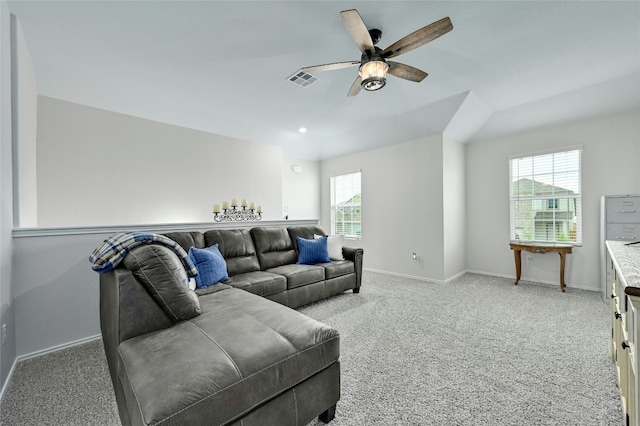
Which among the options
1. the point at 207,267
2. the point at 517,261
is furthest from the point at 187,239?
the point at 517,261

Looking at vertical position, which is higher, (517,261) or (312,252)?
(312,252)

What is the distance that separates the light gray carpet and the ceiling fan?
7.65 ft

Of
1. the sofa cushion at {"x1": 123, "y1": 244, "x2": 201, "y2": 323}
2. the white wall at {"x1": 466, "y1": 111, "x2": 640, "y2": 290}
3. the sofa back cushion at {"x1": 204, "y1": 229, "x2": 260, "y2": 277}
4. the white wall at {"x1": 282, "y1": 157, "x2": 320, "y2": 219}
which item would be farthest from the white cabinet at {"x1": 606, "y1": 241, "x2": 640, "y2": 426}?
the white wall at {"x1": 282, "y1": 157, "x2": 320, "y2": 219}

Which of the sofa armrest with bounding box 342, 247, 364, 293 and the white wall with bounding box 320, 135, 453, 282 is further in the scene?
the white wall with bounding box 320, 135, 453, 282

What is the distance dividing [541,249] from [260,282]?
13.4 feet

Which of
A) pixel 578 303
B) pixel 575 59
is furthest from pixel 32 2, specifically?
pixel 578 303

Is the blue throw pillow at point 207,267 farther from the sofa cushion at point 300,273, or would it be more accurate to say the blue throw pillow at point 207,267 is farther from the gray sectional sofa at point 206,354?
the sofa cushion at point 300,273

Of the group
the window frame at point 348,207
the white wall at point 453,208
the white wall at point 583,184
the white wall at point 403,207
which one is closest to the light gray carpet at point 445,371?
the white wall at point 583,184

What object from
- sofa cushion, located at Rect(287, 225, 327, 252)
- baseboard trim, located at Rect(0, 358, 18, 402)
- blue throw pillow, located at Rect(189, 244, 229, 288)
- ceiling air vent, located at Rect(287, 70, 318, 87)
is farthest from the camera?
sofa cushion, located at Rect(287, 225, 327, 252)

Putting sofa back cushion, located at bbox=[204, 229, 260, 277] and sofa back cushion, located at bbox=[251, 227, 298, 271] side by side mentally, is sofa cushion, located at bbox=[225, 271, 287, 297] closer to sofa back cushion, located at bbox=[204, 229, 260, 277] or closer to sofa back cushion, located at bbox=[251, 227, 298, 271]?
sofa back cushion, located at bbox=[204, 229, 260, 277]

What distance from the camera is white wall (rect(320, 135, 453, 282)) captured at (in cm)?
451

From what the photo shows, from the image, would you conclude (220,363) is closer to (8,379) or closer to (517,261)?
(8,379)

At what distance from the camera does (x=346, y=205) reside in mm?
6168

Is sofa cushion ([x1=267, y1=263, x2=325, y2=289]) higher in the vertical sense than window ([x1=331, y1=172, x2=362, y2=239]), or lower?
lower
